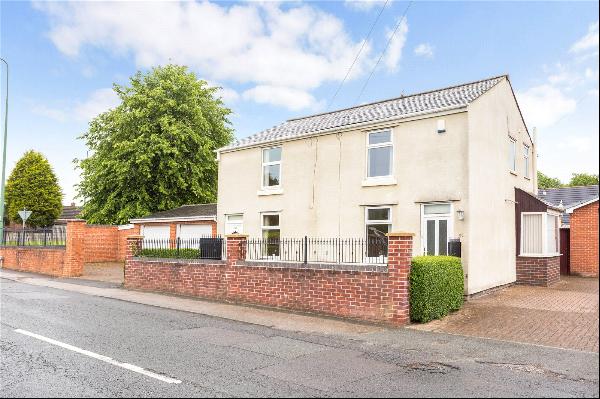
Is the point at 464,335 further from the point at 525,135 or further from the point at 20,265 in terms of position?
the point at 20,265

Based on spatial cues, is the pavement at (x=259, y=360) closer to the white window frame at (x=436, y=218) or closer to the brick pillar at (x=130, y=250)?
the white window frame at (x=436, y=218)

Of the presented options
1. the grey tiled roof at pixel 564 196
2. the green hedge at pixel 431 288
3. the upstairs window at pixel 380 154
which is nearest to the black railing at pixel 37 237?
the upstairs window at pixel 380 154

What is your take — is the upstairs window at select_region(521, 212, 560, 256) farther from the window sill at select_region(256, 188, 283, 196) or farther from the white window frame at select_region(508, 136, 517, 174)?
the window sill at select_region(256, 188, 283, 196)

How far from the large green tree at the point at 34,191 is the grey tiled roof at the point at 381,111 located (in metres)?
47.2

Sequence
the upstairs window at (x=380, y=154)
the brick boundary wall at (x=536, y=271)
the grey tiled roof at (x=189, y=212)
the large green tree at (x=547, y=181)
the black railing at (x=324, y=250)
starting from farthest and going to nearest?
the large green tree at (x=547, y=181)
the grey tiled roof at (x=189, y=212)
the brick boundary wall at (x=536, y=271)
the upstairs window at (x=380, y=154)
the black railing at (x=324, y=250)

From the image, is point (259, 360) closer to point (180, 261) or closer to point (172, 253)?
point (180, 261)

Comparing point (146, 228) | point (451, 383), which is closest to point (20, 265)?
point (146, 228)

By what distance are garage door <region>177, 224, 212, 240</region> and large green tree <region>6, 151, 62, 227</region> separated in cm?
3861

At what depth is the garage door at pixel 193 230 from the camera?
1046 inches

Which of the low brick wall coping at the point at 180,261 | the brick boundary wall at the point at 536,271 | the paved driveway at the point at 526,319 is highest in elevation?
the low brick wall coping at the point at 180,261

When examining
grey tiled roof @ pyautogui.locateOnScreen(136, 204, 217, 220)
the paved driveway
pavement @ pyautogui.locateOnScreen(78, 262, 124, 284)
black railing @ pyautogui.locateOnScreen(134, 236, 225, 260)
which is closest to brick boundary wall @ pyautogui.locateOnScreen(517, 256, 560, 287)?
the paved driveway

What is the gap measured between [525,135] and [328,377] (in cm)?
1774

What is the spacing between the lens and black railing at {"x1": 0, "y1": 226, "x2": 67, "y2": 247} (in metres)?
22.5

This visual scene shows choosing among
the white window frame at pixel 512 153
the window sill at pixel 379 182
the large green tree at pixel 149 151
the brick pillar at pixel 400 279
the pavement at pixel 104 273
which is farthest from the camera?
the large green tree at pixel 149 151
